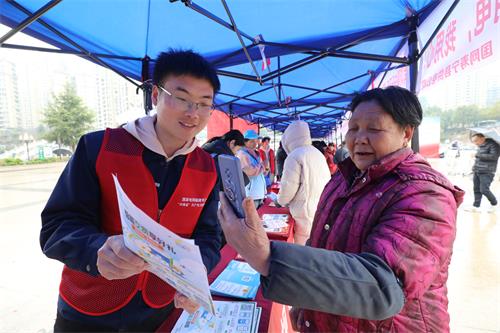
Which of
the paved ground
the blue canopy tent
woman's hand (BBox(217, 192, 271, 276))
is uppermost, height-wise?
the blue canopy tent

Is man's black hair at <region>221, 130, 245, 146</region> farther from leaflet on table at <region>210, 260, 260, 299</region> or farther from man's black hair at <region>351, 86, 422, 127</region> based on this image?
man's black hair at <region>351, 86, 422, 127</region>

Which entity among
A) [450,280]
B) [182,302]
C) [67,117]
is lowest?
[450,280]

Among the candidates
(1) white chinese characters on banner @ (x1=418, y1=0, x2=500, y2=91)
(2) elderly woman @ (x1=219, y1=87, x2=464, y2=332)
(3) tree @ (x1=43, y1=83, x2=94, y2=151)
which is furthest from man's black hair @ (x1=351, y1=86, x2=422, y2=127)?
(3) tree @ (x1=43, y1=83, x2=94, y2=151)

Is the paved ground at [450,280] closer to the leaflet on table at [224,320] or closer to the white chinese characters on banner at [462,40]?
the leaflet on table at [224,320]

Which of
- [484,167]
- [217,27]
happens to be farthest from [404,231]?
[484,167]

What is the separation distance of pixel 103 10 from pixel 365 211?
2.45 meters

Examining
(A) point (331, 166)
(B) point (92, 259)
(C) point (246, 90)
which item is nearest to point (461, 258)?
(A) point (331, 166)

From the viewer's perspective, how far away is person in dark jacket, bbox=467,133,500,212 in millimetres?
5227

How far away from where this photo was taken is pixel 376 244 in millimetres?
675

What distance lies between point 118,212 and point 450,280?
10.8ft

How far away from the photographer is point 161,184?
3.61ft

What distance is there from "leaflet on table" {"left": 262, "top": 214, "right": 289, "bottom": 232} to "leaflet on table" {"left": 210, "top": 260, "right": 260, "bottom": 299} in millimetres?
805

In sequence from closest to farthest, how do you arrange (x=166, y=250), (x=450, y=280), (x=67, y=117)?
(x=166, y=250)
(x=450, y=280)
(x=67, y=117)

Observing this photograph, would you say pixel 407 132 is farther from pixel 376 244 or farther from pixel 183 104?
pixel 183 104
